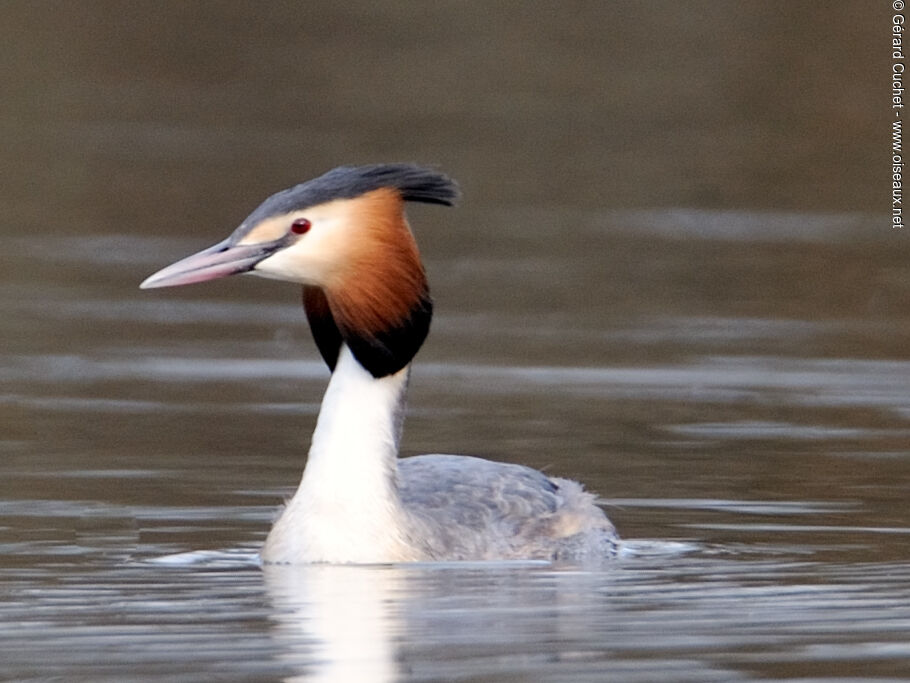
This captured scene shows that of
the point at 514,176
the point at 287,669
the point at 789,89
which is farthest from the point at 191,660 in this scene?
the point at 789,89

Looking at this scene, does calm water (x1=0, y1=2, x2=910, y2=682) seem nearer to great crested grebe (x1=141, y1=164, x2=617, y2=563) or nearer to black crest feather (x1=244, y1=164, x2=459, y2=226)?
great crested grebe (x1=141, y1=164, x2=617, y2=563)

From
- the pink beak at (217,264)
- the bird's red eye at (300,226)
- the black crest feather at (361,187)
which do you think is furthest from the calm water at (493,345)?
the black crest feather at (361,187)

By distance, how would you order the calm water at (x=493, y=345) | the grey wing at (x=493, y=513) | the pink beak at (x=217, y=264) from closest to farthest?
the calm water at (x=493, y=345)
the pink beak at (x=217, y=264)
the grey wing at (x=493, y=513)

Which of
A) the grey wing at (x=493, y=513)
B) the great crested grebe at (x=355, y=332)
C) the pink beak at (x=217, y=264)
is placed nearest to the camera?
the pink beak at (x=217, y=264)

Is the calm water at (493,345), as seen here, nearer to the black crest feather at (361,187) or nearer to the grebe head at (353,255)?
the grebe head at (353,255)

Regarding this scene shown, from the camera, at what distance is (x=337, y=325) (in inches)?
419

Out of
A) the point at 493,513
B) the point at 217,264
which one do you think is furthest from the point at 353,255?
the point at 493,513

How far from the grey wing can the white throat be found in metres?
0.22

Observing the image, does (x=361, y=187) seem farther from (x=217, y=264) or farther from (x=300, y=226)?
(x=217, y=264)

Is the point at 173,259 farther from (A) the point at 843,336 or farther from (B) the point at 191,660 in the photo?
(B) the point at 191,660

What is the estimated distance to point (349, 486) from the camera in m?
10.5

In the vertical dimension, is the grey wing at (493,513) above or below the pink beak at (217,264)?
below

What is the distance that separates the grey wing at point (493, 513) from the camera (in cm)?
1083

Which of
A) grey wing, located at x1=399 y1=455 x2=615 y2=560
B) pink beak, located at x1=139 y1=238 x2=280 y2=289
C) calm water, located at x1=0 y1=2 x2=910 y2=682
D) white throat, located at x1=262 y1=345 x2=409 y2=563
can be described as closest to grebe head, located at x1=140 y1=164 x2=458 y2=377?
pink beak, located at x1=139 y1=238 x2=280 y2=289
